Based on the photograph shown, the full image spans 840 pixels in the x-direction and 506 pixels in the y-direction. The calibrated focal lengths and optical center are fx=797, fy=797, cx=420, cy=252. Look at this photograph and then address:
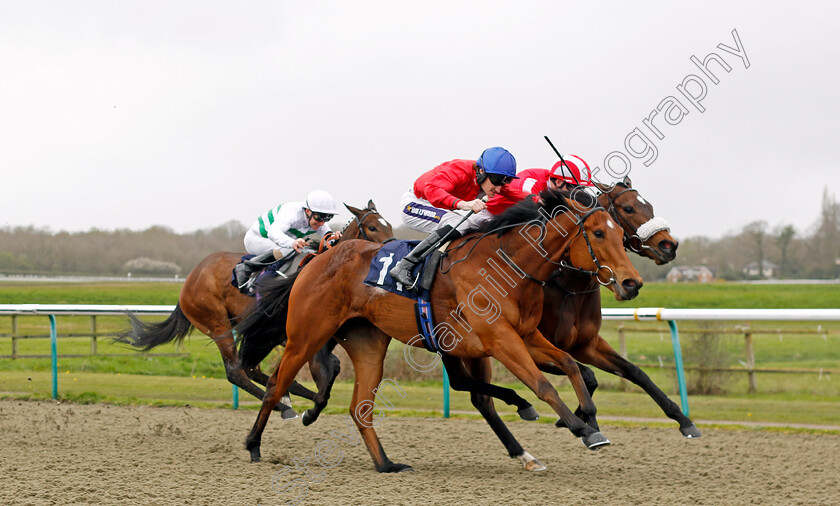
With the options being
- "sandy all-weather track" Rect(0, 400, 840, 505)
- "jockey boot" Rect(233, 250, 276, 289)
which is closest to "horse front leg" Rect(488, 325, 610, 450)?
"sandy all-weather track" Rect(0, 400, 840, 505)

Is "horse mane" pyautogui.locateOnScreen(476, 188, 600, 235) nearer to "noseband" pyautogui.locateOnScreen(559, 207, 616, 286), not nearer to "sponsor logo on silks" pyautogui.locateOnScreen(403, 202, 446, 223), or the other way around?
"noseband" pyautogui.locateOnScreen(559, 207, 616, 286)

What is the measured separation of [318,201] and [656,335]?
16.0 metres

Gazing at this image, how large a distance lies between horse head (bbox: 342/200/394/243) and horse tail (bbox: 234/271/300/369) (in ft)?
2.19

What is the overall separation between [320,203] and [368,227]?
44 cm

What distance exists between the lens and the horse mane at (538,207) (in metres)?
4.31

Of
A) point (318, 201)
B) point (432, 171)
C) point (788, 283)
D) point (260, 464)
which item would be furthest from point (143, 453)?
point (788, 283)

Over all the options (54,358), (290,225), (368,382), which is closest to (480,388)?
(368,382)

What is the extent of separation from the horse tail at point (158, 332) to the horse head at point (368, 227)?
2082 millimetres

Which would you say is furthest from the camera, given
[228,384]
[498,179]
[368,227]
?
[228,384]

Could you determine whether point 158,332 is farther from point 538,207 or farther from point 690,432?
point 690,432

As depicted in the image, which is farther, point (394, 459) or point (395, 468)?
point (394, 459)

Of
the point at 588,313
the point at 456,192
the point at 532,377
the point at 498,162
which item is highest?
the point at 498,162

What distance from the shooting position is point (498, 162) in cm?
446

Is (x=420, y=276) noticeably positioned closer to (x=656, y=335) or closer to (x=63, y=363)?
(x=63, y=363)
